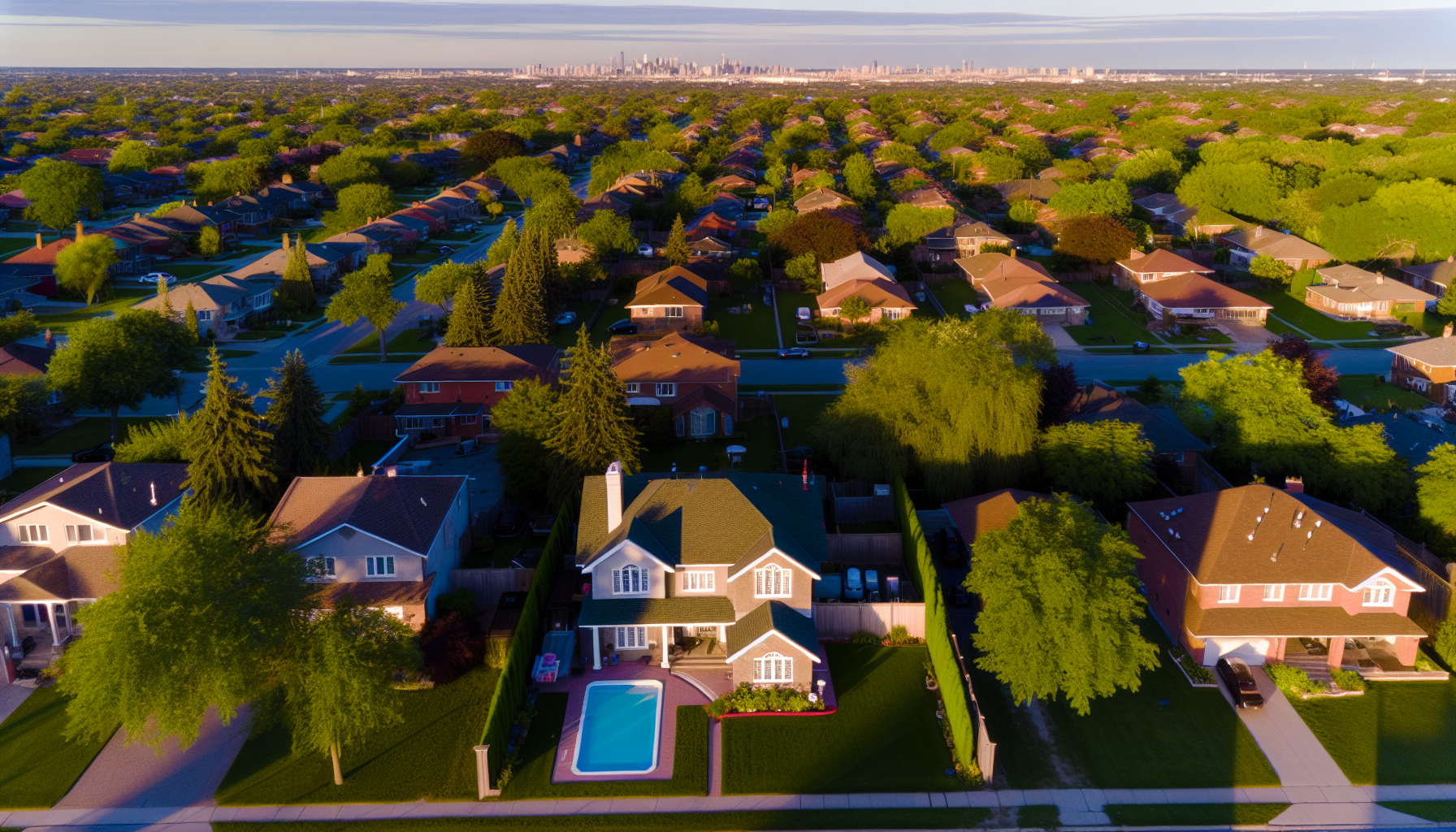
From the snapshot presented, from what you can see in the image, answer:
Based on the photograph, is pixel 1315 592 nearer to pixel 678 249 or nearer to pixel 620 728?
pixel 620 728

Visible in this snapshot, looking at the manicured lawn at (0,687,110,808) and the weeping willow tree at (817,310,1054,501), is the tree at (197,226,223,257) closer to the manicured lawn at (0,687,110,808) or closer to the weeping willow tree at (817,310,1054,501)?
the manicured lawn at (0,687,110,808)

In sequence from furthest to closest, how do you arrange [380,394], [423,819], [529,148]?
[529,148]
[380,394]
[423,819]

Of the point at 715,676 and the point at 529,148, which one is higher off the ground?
the point at 529,148

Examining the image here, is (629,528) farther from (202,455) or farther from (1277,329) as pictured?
(1277,329)

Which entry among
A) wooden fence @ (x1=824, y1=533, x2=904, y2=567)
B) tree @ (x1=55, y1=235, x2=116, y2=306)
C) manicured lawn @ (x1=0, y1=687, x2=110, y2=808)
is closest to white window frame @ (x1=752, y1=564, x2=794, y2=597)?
wooden fence @ (x1=824, y1=533, x2=904, y2=567)

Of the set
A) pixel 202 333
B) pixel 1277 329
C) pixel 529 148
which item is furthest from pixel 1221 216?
pixel 529 148

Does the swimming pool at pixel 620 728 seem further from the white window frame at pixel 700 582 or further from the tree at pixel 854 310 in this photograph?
the tree at pixel 854 310
